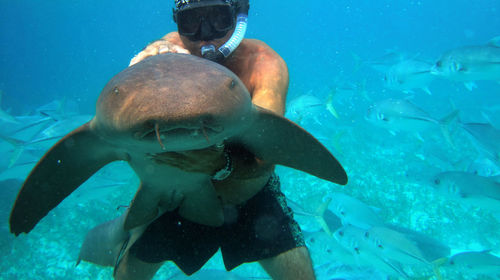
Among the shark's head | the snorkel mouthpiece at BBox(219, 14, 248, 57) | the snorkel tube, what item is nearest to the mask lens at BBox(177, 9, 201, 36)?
the snorkel tube

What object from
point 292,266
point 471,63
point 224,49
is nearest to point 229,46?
point 224,49

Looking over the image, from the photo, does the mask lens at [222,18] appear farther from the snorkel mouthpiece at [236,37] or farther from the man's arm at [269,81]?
the man's arm at [269,81]

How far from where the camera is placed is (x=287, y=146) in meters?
1.87

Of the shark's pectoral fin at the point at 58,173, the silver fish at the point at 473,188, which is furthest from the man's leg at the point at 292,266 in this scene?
the silver fish at the point at 473,188

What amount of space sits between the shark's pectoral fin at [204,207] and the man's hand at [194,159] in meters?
0.37

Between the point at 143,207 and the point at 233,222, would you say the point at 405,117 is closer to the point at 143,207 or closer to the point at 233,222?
the point at 233,222

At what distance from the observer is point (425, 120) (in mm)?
6152

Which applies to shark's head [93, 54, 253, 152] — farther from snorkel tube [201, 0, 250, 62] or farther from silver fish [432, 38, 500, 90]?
silver fish [432, 38, 500, 90]

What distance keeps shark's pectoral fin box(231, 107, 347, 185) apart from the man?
0.55 m

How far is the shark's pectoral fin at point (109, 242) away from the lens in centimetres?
272

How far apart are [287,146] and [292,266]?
1.32m

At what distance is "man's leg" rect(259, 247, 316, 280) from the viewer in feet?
8.18

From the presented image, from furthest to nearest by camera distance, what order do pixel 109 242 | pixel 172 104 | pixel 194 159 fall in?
pixel 109 242 < pixel 194 159 < pixel 172 104

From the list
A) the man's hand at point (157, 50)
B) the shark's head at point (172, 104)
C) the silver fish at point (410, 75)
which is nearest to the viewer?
the shark's head at point (172, 104)
